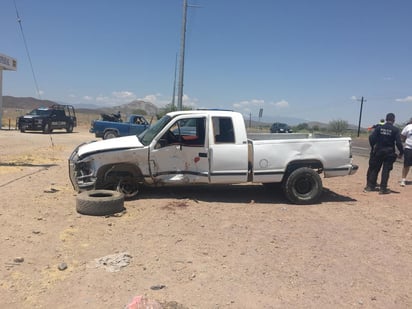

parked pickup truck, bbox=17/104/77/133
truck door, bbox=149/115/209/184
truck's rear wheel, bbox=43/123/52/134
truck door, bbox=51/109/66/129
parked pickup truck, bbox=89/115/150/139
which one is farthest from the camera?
truck door, bbox=51/109/66/129

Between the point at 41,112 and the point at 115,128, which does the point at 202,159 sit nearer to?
the point at 115,128

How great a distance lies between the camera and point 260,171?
855 centimetres

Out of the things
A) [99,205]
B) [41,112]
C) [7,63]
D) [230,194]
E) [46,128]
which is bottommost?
[46,128]

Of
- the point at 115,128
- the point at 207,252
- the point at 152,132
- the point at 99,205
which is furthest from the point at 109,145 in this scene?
the point at 115,128

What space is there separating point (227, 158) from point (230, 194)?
1.35 meters

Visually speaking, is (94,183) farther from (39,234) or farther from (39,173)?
→ (39,173)

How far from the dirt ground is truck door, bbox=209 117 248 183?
1.82 ft

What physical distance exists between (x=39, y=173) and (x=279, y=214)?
6817 millimetres

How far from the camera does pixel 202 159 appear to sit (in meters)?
8.41

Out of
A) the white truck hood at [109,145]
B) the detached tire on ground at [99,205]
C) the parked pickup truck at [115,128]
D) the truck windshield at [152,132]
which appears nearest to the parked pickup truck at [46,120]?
the parked pickup truck at [115,128]

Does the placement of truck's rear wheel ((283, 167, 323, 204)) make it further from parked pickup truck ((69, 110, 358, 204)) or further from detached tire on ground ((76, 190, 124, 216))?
detached tire on ground ((76, 190, 124, 216))

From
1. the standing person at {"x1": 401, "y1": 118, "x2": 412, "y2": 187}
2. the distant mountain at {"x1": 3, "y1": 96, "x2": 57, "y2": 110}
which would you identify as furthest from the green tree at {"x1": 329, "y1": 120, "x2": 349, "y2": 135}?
the distant mountain at {"x1": 3, "y1": 96, "x2": 57, "y2": 110}

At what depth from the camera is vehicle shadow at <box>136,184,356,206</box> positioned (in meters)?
8.86

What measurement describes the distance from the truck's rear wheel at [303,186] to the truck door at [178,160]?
1.68m
